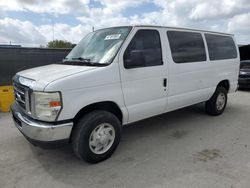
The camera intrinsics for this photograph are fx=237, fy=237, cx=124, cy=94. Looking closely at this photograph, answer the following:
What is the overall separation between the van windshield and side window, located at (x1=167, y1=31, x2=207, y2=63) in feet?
3.53

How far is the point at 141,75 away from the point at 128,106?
56cm

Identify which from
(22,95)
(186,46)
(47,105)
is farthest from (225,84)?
(22,95)

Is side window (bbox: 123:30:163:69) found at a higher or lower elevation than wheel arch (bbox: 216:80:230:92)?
higher

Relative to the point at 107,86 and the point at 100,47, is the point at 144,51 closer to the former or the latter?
the point at 100,47

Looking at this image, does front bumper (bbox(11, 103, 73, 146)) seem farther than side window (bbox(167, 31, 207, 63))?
No

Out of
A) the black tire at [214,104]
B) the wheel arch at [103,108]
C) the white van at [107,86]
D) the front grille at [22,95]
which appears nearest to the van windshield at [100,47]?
the white van at [107,86]

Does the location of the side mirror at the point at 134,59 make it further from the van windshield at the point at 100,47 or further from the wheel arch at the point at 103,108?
the wheel arch at the point at 103,108

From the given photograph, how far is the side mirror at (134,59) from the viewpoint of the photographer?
3.63 meters

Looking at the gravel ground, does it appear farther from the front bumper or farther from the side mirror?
the side mirror

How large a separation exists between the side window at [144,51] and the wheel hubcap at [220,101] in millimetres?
2512

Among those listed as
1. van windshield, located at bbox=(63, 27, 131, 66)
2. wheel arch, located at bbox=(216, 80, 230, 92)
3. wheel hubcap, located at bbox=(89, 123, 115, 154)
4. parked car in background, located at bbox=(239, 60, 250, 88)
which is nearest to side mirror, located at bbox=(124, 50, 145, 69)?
van windshield, located at bbox=(63, 27, 131, 66)

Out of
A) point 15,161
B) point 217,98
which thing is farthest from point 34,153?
point 217,98

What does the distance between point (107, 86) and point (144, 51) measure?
3.22ft

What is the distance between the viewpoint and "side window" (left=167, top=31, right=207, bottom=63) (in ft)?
14.8
